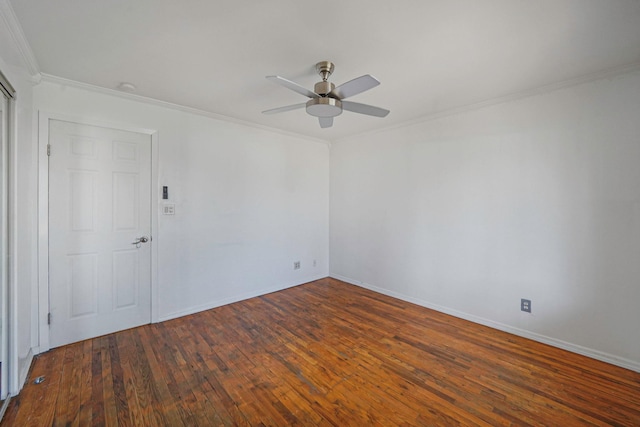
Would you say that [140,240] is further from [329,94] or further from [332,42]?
[332,42]

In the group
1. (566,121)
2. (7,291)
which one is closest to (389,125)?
(566,121)

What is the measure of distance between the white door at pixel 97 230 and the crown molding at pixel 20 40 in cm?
43

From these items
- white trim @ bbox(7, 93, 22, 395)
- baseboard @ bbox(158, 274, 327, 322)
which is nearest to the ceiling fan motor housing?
white trim @ bbox(7, 93, 22, 395)

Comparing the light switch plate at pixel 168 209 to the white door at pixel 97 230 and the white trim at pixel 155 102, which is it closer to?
the white door at pixel 97 230

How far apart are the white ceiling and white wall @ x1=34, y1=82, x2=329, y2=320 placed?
32cm

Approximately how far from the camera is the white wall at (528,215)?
7.47 feet

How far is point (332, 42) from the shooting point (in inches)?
74.3

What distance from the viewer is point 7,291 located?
6.00ft

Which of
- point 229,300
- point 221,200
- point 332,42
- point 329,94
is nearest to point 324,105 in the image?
point 329,94

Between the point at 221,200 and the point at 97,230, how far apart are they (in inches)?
51.4

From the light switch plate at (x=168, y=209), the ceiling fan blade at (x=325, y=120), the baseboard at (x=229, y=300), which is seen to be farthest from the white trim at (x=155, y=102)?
the baseboard at (x=229, y=300)

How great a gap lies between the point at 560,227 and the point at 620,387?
1293mm

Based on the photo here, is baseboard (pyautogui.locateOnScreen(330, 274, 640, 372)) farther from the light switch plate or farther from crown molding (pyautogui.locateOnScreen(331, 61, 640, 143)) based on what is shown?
the light switch plate

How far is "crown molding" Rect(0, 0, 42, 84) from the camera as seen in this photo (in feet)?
5.14
